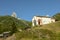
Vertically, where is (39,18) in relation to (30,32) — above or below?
above

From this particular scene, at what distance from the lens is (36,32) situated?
36500 mm

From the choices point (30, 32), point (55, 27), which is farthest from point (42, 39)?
point (55, 27)

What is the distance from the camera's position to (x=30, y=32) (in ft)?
121

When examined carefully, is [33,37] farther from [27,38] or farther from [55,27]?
[55,27]

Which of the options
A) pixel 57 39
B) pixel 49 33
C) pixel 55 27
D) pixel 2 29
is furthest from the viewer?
pixel 2 29

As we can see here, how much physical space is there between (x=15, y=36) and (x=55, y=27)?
11140 mm

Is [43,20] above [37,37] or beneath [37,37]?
above

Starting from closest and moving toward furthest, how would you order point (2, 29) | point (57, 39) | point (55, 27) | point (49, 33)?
point (57, 39) → point (49, 33) → point (55, 27) → point (2, 29)

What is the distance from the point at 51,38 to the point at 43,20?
1969 cm

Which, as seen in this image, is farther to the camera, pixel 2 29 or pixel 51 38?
pixel 2 29

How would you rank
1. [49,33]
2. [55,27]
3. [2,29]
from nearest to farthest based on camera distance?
[49,33], [55,27], [2,29]

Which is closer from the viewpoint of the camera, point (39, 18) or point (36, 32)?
point (36, 32)

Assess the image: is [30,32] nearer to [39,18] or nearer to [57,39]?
[57,39]

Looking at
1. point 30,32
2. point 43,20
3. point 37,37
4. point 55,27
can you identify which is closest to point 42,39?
point 37,37
